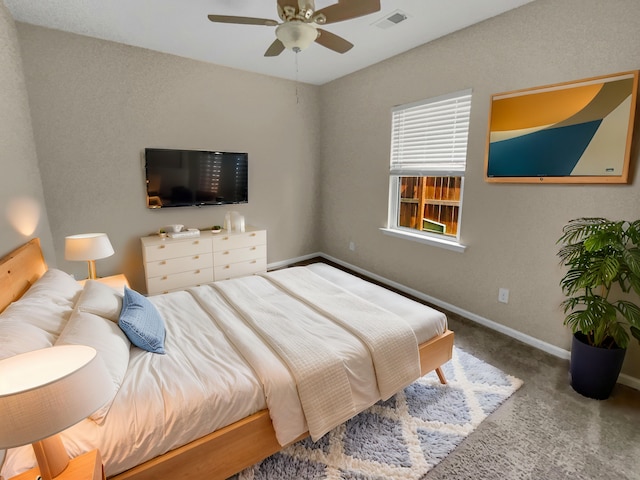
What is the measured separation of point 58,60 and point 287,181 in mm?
2704

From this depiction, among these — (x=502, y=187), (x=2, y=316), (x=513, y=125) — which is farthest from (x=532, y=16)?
(x=2, y=316)

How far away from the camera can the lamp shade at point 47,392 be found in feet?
2.47

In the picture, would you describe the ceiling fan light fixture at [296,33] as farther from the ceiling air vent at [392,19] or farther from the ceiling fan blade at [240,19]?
the ceiling air vent at [392,19]

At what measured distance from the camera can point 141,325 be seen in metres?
1.63

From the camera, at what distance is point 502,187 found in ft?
8.79

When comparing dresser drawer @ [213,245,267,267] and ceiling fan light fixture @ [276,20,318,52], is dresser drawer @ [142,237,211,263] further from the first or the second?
ceiling fan light fixture @ [276,20,318,52]

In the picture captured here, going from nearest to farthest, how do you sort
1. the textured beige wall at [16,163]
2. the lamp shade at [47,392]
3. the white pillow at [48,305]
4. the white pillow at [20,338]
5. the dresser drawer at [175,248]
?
the lamp shade at [47,392], the white pillow at [20,338], the white pillow at [48,305], the textured beige wall at [16,163], the dresser drawer at [175,248]

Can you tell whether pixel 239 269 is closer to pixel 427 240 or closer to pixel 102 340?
pixel 427 240

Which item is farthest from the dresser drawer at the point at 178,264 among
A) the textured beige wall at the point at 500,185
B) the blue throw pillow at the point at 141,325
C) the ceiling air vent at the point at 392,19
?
the ceiling air vent at the point at 392,19

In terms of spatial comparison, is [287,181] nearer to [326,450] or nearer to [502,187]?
[502,187]

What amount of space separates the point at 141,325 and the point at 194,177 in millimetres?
2484

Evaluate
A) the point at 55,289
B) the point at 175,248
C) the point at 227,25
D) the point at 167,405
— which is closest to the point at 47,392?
the point at 167,405

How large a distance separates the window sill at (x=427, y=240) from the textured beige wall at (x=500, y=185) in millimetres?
74

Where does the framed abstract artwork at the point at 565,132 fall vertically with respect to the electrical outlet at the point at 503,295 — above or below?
above
